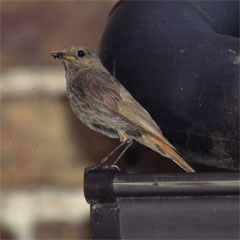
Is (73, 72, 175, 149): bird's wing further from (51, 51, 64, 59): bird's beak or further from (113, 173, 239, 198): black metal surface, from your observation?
(113, 173, 239, 198): black metal surface

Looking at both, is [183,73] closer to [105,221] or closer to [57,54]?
[105,221]

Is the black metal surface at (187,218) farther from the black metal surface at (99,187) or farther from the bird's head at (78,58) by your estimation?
the bird's head at (78,58)

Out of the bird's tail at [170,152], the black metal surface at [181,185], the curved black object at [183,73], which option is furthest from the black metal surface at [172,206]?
the bird's tail at [170,152]

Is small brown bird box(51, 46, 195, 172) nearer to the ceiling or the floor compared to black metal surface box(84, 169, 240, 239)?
nearer to the ceiling

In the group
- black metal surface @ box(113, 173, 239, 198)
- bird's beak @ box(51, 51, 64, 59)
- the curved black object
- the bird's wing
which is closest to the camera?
black metal surface @ box(113, 173, 239, 198)

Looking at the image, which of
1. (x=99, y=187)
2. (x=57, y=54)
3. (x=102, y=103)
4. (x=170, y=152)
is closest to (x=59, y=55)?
(x=57, y=54)

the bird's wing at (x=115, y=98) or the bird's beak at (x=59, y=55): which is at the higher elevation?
the bird's beak at (x=59, y=55)

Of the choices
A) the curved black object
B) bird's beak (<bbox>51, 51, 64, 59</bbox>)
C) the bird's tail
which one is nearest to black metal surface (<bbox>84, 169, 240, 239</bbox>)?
the curved black object
